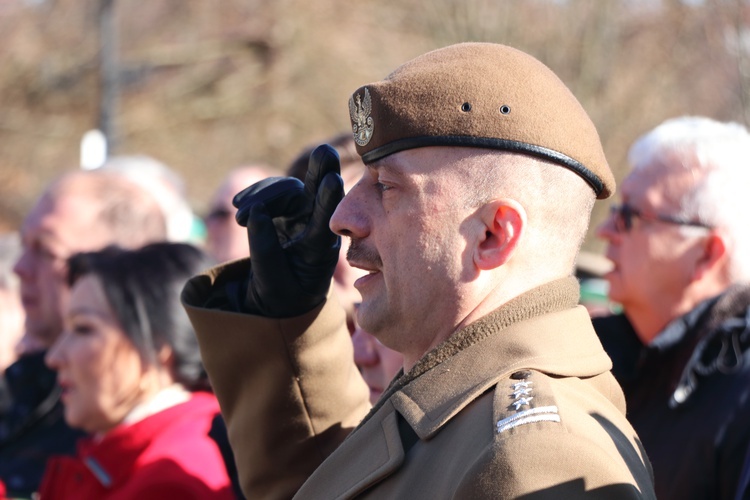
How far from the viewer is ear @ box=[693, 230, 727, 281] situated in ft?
11.8

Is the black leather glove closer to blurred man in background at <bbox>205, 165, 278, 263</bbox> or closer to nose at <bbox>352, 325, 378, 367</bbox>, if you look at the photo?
nose at <bbox>352, 325, 378, 367</bbox>

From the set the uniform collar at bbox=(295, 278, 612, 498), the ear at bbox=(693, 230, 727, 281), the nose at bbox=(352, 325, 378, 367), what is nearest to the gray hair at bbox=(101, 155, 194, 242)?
the nose at bbox=(352, 325, 378, 367)

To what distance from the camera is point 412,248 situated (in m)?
2.05

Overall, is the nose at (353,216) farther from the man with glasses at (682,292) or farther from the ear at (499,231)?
the man with glasses at (682,292)

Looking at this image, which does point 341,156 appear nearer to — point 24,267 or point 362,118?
point 362,118

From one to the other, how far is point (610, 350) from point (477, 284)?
1912mm

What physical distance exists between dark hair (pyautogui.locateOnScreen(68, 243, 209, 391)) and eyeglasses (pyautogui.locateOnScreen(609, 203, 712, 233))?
1480mm

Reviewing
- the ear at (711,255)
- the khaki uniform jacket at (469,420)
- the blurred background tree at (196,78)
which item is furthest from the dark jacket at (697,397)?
the blurred background tree at (196,78)

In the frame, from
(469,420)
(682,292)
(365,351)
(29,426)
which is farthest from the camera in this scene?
(29,426)

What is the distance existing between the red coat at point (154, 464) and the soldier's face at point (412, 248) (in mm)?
1012

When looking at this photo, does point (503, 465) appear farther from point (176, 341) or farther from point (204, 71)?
point (204, 71)

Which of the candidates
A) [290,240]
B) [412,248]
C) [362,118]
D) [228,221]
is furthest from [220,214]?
[412,248]

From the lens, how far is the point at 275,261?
254 centimetres

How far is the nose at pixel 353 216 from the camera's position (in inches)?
84.4
